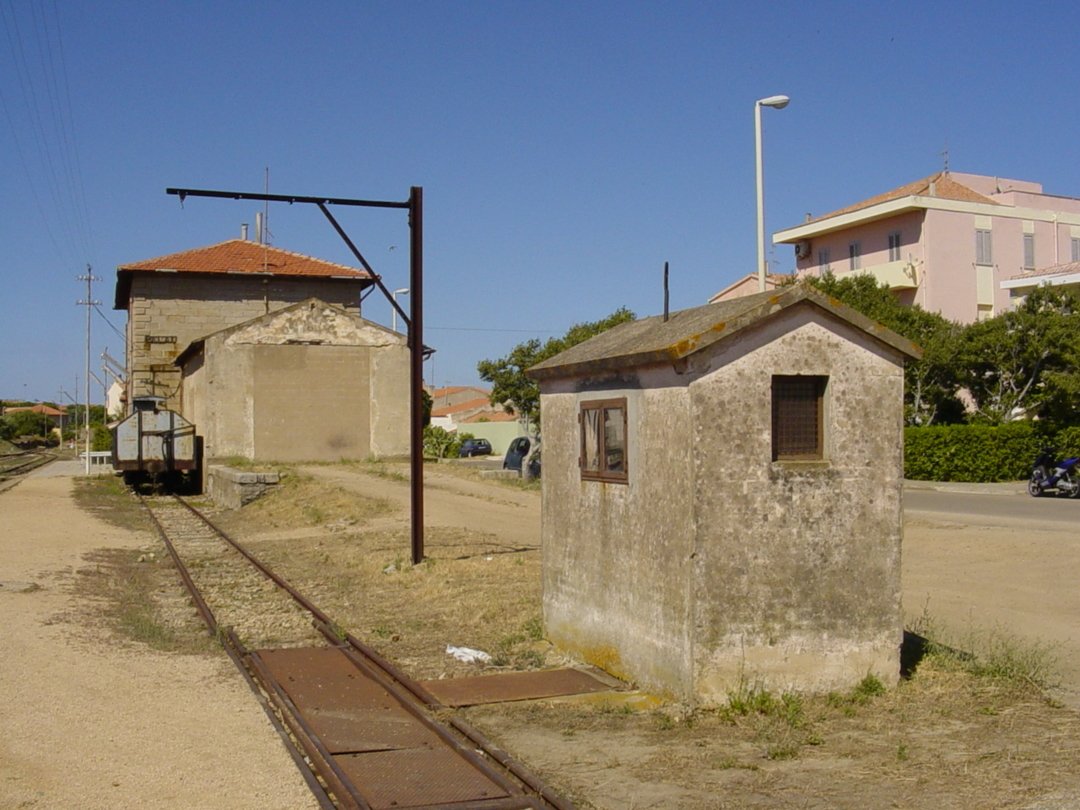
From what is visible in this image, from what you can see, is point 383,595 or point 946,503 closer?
point 383,595

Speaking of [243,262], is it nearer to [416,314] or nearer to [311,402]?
[311,402]

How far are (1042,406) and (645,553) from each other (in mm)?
29029

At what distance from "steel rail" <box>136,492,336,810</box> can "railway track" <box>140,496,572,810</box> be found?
1 cm

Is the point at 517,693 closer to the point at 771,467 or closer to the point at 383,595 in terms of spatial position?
the point at 771,467

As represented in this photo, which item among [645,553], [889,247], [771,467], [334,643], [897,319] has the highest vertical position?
[889,247]

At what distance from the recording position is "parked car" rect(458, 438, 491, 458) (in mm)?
68062

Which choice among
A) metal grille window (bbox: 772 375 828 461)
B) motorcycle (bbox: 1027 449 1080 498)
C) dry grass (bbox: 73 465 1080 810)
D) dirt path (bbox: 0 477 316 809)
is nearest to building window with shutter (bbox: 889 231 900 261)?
motorcycle (bbox: 1027 449 1080 498)

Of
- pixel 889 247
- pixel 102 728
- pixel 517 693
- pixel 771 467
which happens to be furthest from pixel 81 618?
pixel 889 247

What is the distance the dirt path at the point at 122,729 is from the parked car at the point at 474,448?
56.2m

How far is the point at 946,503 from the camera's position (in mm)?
24609

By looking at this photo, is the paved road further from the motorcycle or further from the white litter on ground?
the white litter on ground

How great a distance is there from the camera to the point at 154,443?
3341 centimetres

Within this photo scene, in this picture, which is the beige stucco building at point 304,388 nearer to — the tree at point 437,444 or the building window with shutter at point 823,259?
the tree at point 437,444

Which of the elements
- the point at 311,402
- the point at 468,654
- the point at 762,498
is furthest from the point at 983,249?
the point at 762,498
